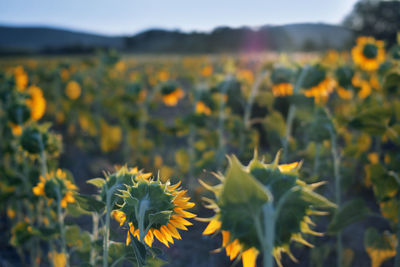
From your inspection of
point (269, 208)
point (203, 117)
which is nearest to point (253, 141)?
point (203, 117)

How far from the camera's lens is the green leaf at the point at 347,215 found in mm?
1466

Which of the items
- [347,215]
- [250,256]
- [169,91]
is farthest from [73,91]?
[250,256]

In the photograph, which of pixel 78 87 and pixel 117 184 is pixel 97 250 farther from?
pixel 78 87

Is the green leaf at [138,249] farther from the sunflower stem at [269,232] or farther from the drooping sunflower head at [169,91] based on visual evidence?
the drooping sunflower head at [169,91]

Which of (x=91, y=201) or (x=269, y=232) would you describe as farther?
(x=91, y=201)

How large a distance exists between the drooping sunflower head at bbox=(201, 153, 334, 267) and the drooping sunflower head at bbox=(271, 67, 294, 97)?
138cm

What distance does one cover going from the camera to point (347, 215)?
1493 mm

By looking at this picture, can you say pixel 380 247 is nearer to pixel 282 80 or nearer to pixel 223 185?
pixel 282 80

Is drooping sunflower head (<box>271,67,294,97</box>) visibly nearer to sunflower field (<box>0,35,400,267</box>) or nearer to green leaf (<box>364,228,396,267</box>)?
sunflower field (<box>0,35,400,267</box>)

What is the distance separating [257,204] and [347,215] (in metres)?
1.11

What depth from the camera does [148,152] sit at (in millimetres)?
3613

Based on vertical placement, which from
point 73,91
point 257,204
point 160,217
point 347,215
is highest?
point 257,204

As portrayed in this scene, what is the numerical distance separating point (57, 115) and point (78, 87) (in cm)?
68

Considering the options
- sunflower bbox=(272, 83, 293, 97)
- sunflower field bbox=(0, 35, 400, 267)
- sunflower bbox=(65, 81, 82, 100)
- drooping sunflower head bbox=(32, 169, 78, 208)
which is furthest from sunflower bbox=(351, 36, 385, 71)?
sunflower bbox=(65, 81, 82, 100)
